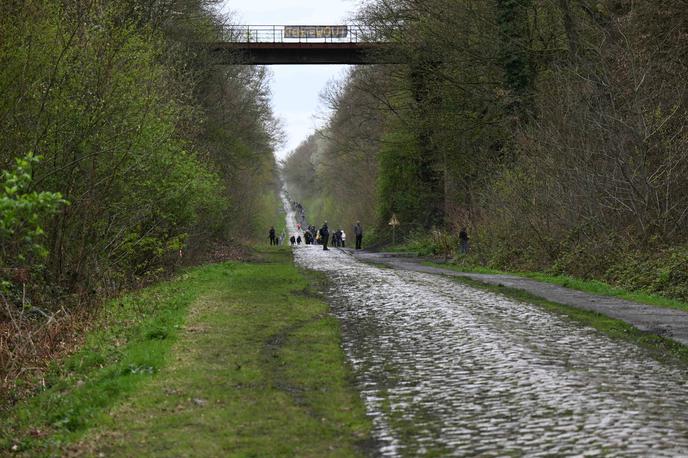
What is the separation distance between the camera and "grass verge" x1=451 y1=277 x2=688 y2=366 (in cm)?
1298

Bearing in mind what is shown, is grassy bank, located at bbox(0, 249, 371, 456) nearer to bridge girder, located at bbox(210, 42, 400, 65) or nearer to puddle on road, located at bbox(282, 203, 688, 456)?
puddle on road, located at bbox(282, 203, 688, 456)

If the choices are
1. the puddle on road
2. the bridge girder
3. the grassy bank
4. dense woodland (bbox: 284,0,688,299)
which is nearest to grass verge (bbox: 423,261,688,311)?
dense woodland (bbox: 284,0,688,299)

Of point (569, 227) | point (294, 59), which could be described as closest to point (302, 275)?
point (569, 227)

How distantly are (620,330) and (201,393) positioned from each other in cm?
769

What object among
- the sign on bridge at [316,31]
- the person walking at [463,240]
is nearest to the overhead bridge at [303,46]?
the sign on bridge at [316,31]

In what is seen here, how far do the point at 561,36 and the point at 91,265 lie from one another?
969 inches

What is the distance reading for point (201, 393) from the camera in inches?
414

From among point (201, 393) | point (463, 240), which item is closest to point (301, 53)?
point (463, 240)

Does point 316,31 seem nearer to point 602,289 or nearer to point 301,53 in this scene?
point 301,53

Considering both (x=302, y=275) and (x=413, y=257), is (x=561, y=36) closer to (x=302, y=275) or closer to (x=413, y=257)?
(x=413, y=257)

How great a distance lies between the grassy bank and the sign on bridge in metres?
42.6

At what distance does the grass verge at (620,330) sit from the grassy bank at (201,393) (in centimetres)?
419

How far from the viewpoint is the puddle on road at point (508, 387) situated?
27.2 ft

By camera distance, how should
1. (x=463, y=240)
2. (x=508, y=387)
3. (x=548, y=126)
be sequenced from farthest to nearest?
1. (x=463, y=240)
2. (x=548, y=126)
3. (x=508, y=387)
